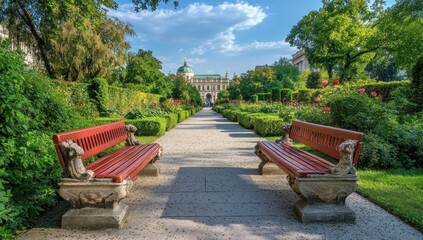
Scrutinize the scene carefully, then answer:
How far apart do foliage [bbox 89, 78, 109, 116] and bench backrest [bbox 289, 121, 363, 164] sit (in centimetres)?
1218

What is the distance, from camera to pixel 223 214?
3.69 metres

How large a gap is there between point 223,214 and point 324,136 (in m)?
1.90

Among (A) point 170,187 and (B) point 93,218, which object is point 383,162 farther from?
(B) point 93,218

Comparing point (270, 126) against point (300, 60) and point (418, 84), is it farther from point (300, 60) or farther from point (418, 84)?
point (300, 60)

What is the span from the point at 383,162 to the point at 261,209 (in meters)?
3.46

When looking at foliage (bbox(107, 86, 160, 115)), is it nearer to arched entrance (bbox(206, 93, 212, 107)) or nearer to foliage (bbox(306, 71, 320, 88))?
foliage (bbox(306, 71, 320, 88))

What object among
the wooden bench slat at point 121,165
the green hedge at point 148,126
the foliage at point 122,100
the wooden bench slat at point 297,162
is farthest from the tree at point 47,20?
the wooden bench slat at point 297,162

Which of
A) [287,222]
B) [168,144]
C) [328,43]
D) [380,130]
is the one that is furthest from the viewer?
[328,43]

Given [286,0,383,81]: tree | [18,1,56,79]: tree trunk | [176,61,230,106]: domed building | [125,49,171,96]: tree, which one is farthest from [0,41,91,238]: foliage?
[176,61,230,106]: domed building

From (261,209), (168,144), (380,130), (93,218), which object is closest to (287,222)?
(261,209)

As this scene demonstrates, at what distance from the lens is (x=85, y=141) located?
379 cm

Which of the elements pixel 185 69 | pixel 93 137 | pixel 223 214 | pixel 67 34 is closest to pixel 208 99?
pixel 185 69

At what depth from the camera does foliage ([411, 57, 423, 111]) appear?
1257cm

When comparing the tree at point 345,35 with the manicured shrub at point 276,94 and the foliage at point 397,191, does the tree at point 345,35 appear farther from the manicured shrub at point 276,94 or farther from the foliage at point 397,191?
the foliage at point 397,191
